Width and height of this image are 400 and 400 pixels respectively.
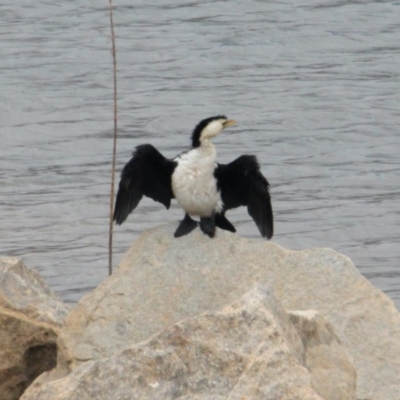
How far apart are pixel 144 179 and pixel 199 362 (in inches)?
110

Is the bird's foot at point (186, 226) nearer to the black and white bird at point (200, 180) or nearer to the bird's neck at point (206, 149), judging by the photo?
the black and white bird at point (200, 180)

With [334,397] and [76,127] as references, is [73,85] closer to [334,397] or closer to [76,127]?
[76,127]

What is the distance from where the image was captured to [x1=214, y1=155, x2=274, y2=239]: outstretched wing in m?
6.89

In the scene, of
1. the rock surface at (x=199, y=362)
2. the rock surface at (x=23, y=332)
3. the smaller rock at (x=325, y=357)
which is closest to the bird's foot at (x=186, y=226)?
the rock surface at (x=23, y=332)

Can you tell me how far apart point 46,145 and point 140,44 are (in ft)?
11.8

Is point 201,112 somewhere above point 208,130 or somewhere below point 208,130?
below

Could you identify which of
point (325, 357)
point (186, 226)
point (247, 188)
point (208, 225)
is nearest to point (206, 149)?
point (247, 188)

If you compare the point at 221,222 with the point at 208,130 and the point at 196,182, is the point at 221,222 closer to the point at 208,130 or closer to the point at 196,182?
the point at 196,182

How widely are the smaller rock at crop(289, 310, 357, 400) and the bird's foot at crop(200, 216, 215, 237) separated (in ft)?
4.35

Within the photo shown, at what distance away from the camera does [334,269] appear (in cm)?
571

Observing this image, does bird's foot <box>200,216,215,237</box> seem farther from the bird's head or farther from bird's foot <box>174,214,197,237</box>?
the bird's head

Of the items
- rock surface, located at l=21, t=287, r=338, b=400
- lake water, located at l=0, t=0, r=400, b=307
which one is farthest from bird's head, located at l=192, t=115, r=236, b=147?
rock surface, located at l=21, t=287, r=338, b=400

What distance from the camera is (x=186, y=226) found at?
20.8 feet

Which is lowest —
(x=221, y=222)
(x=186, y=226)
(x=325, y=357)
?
(x=221, y=222)
